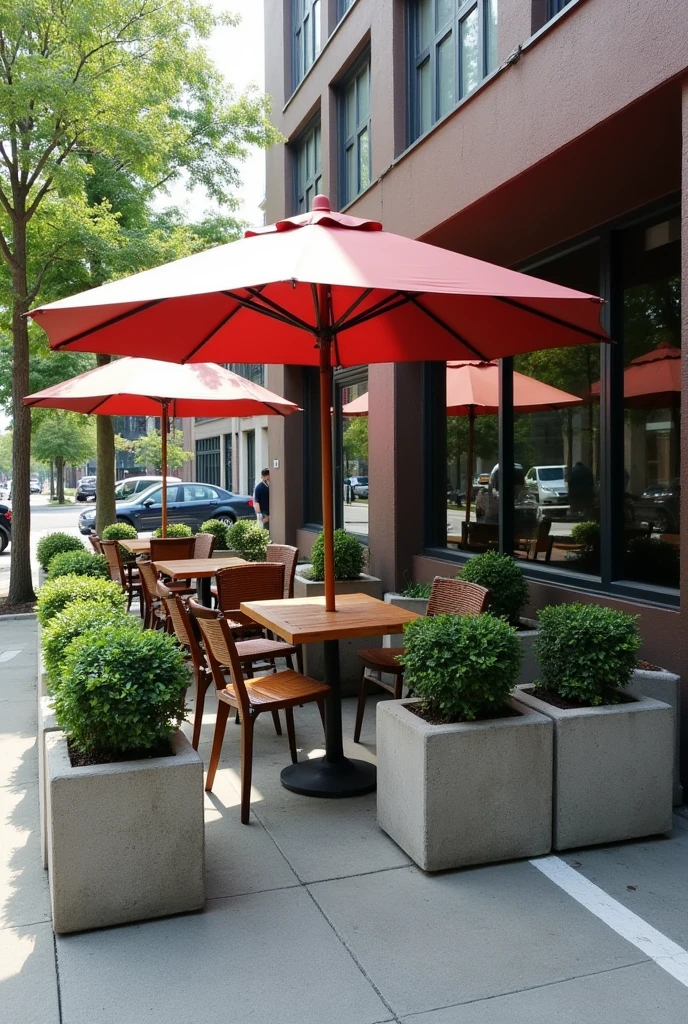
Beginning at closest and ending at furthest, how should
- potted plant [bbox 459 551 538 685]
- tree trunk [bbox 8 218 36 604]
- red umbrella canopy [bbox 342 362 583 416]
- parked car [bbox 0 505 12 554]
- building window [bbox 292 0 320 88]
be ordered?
potted plant [bbox 459 551 538 685] < red umbrella canopy [bbox 342 362 583 416] < tree trunk [bbox 8 218 36 604] < building window [bbox 292 0 320 88] < parked car [bbox 0 505 12 554]

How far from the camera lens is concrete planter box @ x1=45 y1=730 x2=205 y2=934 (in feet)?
10.9

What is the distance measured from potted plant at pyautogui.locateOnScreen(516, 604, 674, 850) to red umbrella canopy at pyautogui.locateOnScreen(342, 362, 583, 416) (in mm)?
2919

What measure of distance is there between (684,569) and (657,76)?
2693mm

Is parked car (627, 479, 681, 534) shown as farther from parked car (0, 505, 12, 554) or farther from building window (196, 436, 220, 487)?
building window (196, 436, 220, 487)

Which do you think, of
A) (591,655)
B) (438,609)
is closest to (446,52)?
(438,609)

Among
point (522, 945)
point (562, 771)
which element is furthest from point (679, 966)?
point (562, 771)

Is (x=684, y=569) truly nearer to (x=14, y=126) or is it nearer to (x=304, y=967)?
(x=304, y=967)

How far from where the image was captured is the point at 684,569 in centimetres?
466

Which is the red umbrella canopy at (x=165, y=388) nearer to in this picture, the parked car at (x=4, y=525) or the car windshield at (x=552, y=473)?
the car windshield at (x=552, y=473)

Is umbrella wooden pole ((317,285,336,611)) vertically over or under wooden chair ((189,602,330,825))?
over

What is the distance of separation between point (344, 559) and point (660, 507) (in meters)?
3.11

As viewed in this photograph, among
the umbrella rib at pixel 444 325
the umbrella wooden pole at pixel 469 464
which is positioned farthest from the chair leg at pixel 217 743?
the umbrella wooden pole at pixel 469 464

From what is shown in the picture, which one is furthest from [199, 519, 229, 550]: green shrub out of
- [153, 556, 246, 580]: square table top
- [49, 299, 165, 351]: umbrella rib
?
[49, 299, 165, 351]: umbrella rib

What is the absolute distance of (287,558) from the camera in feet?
25.4
